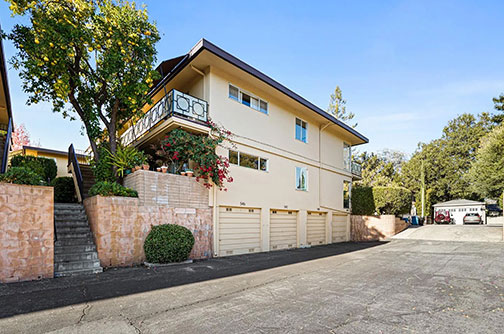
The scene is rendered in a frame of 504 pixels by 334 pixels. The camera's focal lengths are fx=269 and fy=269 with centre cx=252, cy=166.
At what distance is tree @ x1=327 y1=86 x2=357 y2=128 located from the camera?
29.2m

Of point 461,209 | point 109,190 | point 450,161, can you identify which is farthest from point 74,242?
point 450,161

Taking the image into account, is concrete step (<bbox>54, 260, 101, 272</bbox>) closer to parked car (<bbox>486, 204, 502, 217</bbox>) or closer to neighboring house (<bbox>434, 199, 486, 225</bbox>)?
neighboring house (<bbox>434, 199, 486, 225</bbox>)

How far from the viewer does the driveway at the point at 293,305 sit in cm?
373

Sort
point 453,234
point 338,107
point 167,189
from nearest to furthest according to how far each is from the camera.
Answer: point 167,189
point 453,234
point 338,107

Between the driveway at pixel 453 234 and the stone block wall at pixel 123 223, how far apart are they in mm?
14651

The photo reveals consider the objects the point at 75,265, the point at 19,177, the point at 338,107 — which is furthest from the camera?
the point at 338,107

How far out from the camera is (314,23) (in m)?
11.0

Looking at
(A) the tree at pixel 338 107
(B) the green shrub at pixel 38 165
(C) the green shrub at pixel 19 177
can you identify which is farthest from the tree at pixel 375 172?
(C) the green shrub at pixel 19 177

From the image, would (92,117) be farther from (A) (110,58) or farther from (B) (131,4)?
(B) (131,4)

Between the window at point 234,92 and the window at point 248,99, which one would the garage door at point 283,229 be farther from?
the window at point 234,92

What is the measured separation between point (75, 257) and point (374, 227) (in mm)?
16919

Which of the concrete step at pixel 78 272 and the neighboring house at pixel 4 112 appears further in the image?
the neighboring house at pixel 4 112

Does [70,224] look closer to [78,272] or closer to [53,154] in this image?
[78,272]

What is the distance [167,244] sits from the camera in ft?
26.3
